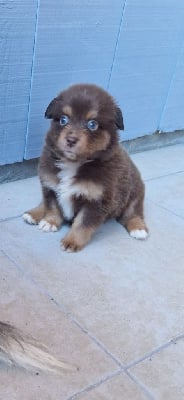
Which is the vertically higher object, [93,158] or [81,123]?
[81,123]

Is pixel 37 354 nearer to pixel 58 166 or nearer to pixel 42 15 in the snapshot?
pixel 58 166

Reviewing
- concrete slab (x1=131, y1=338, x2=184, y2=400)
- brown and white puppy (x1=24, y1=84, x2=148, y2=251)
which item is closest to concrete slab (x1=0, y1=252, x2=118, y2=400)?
concrete slab (x1=131, y1=338, x2=184, y2=400)

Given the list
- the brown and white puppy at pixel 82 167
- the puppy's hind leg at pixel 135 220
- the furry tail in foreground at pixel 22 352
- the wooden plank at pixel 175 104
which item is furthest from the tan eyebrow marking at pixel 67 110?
the wooden plank at pixel 175 104

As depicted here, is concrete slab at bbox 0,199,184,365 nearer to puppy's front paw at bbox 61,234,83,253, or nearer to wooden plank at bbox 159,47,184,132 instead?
puppy's front paw at bbox 61,234,83,253

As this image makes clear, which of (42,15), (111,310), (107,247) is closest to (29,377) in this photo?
(111,310)

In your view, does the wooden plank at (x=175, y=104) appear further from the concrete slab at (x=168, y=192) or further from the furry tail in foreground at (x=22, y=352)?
the furry tail in foreground at (x=22, y=352)

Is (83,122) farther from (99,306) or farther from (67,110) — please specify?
(99,306)

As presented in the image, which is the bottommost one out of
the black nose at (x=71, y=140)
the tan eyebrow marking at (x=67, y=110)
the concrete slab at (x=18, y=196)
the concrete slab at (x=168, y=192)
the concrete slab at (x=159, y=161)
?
the concrete slab at (x=159, y=161)

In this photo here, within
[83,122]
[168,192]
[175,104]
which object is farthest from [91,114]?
[175,104]
